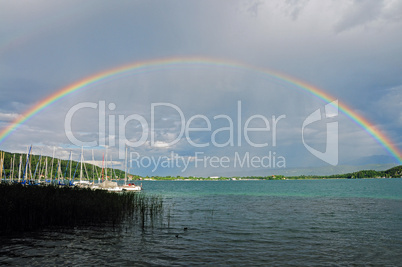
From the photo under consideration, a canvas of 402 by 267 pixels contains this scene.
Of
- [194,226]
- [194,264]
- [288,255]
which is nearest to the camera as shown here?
[194,264]

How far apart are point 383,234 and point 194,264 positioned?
53.4 feet

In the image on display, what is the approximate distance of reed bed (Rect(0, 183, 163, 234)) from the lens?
18462 mm

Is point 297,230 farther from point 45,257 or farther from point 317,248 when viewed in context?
point 45,257

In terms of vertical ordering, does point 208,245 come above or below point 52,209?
below

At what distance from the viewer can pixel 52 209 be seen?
21.1m

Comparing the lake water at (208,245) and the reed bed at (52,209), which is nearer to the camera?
the lake water at (208,245)

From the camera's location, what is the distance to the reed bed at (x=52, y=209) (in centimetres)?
1846

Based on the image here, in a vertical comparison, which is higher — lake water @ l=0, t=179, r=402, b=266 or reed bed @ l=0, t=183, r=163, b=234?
reed bed @ l=0, t=183, r=163, b=234

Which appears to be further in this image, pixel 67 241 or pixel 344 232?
pixel 344 232

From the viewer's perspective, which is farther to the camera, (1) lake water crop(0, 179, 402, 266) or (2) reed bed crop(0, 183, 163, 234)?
(2) reed bed crop(0, 183, 163, 234)

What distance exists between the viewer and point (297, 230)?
22.8 metres

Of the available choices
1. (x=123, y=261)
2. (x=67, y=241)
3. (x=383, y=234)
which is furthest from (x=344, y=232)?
(x=67, y=241)

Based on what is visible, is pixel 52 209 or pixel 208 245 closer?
→ pixel 208 245

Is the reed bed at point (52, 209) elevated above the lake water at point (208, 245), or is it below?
above
